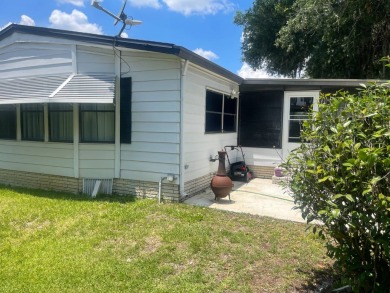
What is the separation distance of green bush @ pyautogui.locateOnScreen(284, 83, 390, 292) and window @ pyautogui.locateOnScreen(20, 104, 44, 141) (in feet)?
21.5

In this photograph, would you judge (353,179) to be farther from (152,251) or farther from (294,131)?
(294,131)

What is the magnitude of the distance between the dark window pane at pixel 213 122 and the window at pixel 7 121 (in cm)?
524

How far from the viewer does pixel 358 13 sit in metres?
10.9

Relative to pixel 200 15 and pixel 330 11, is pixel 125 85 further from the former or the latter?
pixel 200 15

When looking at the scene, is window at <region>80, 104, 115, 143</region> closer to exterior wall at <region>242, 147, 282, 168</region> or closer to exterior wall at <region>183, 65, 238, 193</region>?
exterior wall at <region>183, 65, 238, 193</region>

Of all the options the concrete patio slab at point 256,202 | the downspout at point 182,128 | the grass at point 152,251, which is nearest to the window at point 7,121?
the grass at point 152,251

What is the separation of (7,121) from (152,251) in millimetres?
6544

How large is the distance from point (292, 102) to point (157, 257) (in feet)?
21.7

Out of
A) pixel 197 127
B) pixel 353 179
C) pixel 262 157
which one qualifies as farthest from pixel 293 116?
pixel 353 179

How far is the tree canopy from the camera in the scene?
11.1 metres

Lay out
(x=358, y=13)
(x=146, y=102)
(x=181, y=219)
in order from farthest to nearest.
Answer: (x=358, y=13)
(x=146, y=102)
(x=181, y=219)

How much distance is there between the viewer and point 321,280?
3340 millimetres

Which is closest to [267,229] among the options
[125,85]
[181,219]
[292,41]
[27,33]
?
[181,219]

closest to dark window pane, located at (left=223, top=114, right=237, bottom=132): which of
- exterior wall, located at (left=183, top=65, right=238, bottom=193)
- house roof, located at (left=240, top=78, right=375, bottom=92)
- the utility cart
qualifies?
the utility cart
